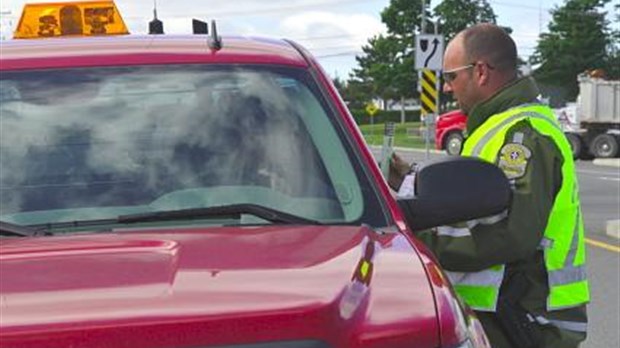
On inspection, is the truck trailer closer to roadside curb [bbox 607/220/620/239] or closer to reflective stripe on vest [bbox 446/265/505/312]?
roadside curb [bbox 607/220/620/239]

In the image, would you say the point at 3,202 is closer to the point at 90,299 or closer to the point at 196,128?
the point at 196,128

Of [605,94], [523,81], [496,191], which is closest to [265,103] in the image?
[496,191]

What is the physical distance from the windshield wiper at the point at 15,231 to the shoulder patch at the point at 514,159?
1484mm

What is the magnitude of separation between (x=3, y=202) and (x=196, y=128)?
57 centimetres

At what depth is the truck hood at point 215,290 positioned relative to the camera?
176cm

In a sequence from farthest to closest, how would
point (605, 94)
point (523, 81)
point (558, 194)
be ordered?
point (605, 94)
point (523, 81)
point (558, 194)

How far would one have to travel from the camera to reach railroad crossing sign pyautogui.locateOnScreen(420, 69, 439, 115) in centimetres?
2212

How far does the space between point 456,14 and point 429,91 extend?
4954 centimetres

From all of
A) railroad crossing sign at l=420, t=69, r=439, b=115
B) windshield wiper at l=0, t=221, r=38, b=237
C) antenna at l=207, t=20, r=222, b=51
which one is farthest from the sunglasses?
railroad crossing sign at l=420, t=69, r=439, b=115

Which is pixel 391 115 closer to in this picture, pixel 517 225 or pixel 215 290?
pixel 517 225

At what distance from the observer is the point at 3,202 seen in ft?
8.52

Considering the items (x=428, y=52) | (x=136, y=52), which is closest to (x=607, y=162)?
(x=428, y=52)

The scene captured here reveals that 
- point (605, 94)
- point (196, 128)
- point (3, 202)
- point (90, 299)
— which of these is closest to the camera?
point (90, 299)

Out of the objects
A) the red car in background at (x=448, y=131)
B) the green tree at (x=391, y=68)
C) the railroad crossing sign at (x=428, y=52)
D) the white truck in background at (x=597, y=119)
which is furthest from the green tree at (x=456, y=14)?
the railroad crossing sign at (x=428, y=52)
